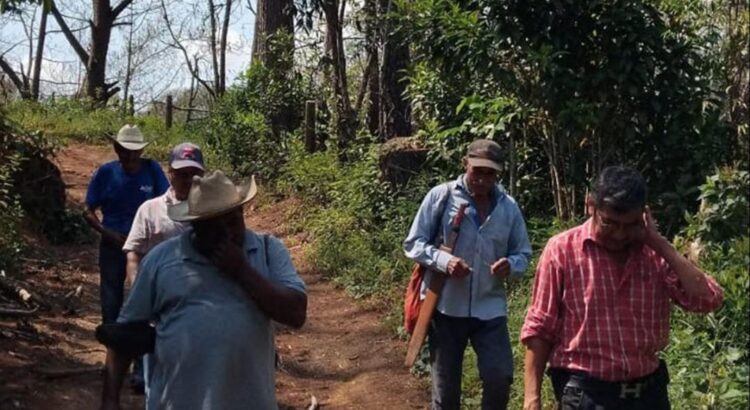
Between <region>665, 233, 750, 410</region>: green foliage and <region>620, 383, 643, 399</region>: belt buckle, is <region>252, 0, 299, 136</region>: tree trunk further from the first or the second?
<region>620, 383, 643, 399</region>: belt buckle

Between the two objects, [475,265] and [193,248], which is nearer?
[193,248]

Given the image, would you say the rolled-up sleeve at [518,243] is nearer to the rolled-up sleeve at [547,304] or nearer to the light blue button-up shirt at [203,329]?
the rolled-up sleeve at [547,304]

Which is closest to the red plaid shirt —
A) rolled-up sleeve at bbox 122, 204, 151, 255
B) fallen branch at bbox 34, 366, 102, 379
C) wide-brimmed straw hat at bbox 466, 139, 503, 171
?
wide-brimmed straw hat at bbox 466, 139, 503, 171

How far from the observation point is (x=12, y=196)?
39.2 feet

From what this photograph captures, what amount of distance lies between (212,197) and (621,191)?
4.62ft

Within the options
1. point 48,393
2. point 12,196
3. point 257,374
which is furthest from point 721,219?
point 12,196

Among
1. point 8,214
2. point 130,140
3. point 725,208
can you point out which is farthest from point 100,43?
point 725,208

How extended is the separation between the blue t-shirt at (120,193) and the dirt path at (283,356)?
1233 millimetres

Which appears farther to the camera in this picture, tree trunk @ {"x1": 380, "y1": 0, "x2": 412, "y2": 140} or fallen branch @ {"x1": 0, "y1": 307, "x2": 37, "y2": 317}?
tree trunk @ {"x1": 380, "y1": 0, "x2": 412, "y2": 140}

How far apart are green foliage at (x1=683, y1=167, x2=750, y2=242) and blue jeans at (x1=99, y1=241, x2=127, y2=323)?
3.55 meters

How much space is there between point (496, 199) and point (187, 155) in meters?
1.64

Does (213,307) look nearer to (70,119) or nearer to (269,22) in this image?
(269,22)

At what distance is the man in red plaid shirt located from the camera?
3771 mm

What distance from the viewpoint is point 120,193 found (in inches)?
274
